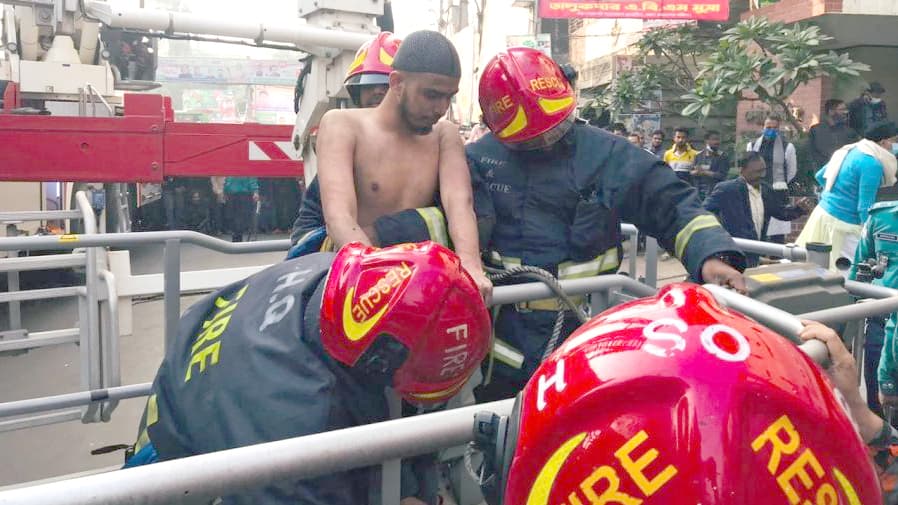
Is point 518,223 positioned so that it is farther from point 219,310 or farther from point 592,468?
point 592,468

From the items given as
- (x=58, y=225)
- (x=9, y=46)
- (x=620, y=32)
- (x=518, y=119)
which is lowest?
(x=58, y=225)

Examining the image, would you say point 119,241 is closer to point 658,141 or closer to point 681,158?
point 681,158

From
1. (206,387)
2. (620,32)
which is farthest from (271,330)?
(620,32)

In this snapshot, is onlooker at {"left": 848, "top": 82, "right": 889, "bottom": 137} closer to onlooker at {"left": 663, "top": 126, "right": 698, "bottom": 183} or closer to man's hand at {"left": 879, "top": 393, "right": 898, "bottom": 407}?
onlooker at {"left": 663, "top": 126, "right": 698, "bottom": 183}

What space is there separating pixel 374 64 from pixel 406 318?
198cm

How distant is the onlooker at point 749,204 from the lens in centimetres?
643

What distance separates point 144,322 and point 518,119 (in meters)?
5.54

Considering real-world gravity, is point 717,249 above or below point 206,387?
above

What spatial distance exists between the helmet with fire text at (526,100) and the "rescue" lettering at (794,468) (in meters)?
1.71

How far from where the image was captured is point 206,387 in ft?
5.34

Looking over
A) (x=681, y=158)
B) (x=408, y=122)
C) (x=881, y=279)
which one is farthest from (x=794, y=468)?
(x=681, y=158)

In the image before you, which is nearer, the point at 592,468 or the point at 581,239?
the point at 592,468

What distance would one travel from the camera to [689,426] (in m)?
0.87

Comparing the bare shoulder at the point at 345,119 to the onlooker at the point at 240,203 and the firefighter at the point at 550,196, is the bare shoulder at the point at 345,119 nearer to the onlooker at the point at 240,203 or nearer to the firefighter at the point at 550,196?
the firefighter at the point at 550,196
